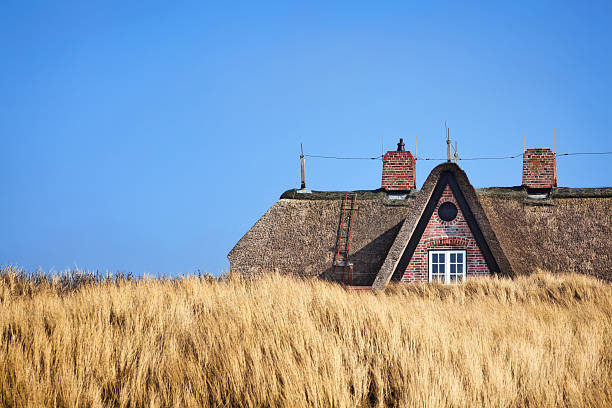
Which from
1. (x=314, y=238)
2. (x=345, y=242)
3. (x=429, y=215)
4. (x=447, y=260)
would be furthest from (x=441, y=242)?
(x=314, y=238)

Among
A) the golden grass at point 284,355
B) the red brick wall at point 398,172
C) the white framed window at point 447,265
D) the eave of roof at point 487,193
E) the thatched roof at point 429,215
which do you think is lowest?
the golden grass at point 284,355

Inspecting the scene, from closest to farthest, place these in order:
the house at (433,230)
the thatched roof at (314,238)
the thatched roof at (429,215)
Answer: the thatched roof at (429,215), the house at (433,230), the thatched roof at (314,238)

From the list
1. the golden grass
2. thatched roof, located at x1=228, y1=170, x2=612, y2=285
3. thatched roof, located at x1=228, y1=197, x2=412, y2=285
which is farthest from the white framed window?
the golden grass

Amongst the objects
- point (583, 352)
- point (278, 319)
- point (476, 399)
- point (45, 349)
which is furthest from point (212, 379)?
point (583, 352)

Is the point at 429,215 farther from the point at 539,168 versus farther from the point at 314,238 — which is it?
the point at 539,168

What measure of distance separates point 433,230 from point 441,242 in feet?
1.25

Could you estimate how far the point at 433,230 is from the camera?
1416 centimetres

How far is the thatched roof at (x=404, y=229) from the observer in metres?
14.4

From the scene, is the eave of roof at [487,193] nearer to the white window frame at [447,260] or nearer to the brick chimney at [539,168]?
the brick chimney at [539,168]

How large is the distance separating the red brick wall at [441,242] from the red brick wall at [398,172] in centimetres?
295

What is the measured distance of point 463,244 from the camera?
1398cm

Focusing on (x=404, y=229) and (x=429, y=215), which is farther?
(x=429, y=215)

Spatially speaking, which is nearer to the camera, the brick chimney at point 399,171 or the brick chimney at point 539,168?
the brick chimney at point 539,168

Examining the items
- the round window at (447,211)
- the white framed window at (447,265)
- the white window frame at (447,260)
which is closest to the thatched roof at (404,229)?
the round window at (447,211)
